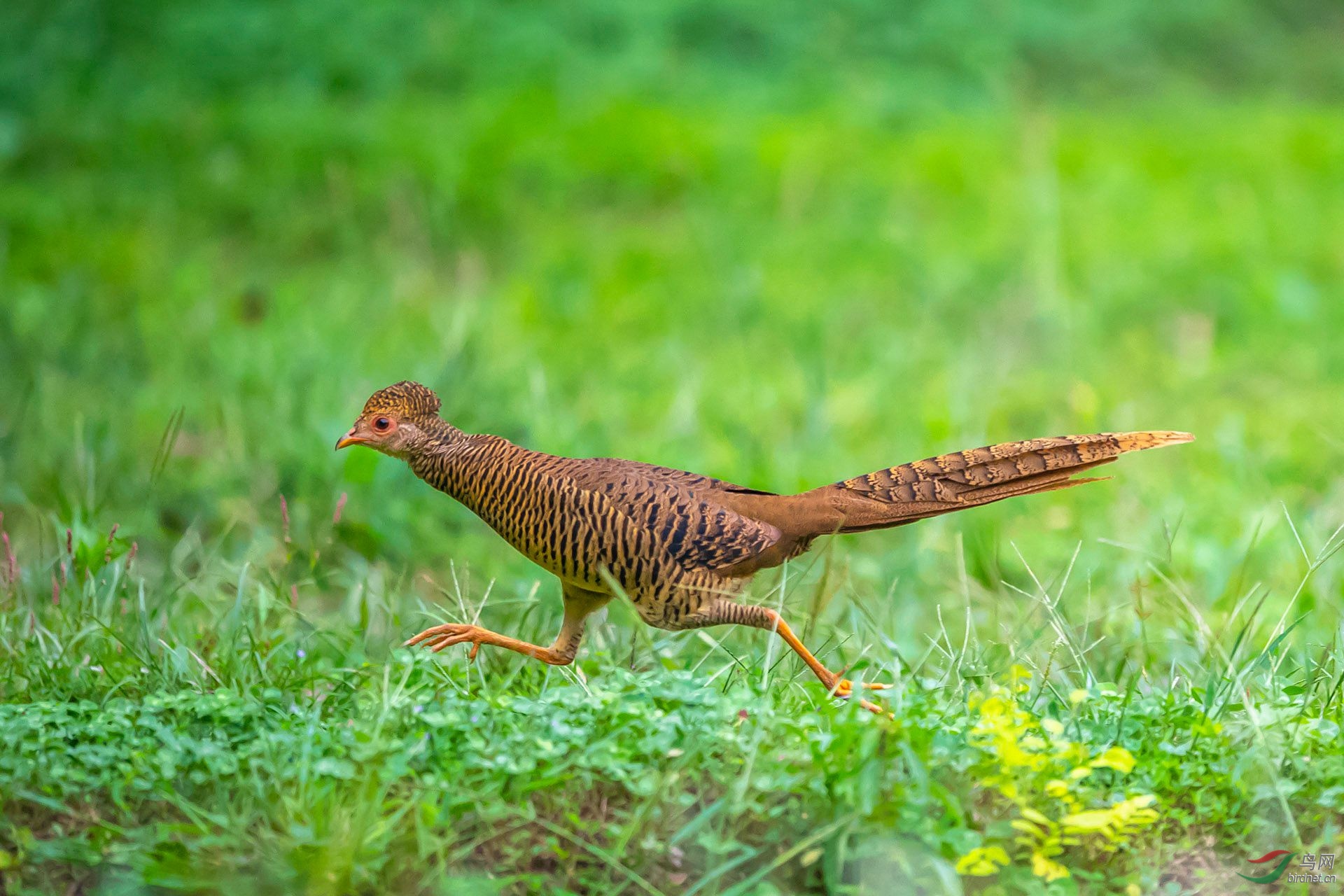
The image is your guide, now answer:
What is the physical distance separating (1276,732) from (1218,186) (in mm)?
6362

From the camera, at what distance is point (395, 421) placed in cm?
280

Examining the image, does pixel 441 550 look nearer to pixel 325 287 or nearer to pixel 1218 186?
pixel 325 287

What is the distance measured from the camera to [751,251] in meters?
7.49

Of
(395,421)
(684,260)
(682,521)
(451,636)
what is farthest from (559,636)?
(684,260)

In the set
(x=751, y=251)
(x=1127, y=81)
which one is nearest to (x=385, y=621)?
(x=751, y=251)

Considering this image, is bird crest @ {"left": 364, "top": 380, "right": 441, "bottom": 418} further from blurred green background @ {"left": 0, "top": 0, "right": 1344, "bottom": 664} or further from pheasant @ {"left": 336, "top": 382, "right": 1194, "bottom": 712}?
blurred green background @ {"left": 0, "top": 0, "right": 1344, "bottom": 664}

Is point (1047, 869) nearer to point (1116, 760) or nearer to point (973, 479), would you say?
point (1116, 760)

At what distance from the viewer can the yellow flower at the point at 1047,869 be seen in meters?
2.38

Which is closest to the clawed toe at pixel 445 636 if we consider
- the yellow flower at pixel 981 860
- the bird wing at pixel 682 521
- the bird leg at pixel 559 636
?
the bird leg at pixel 559 636

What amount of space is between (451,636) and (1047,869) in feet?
4.18

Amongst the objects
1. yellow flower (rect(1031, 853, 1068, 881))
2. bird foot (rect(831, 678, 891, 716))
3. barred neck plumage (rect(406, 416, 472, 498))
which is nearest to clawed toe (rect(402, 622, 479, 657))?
barred neck plumage (rect(406, 416, 472, 498))

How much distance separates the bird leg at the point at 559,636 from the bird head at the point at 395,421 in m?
0.40

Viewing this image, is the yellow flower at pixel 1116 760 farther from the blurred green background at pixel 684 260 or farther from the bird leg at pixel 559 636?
the bird leg at pixel 559 636

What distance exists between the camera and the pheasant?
2684 mm
